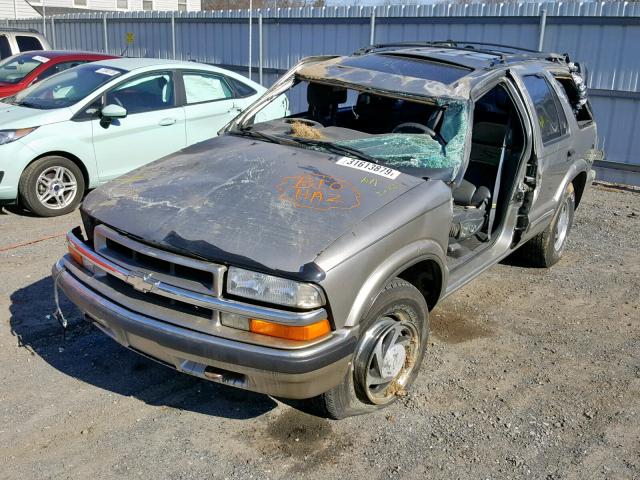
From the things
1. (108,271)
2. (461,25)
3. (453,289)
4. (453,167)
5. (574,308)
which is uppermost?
(461,25)

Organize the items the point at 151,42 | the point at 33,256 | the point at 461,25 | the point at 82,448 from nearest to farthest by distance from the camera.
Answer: the point at 82,448 < the point at 33,256 < the point at 461,25 < the point at 151,42

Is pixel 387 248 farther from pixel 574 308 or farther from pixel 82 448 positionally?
pixel 574 308

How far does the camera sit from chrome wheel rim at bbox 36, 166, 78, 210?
6.71m

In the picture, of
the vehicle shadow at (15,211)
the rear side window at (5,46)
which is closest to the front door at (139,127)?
the vehicle shadow at (15,211)

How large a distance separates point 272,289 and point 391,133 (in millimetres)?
1768

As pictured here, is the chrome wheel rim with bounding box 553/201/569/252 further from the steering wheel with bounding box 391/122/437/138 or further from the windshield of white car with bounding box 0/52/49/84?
the windshield of white car with bounding box 0/52/49/84

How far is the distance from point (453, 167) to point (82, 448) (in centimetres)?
257

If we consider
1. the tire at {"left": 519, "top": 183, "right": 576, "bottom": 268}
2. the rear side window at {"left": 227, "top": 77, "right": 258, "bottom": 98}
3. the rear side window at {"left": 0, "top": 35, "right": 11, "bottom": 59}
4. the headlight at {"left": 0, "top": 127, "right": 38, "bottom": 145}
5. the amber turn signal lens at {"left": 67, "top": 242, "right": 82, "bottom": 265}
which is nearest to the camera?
the amber turn signal lens at {"left": 67, "top": 242, "right": 82, "bottom": 265}

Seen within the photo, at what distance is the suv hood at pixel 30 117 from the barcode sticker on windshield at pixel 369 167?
13.5ft

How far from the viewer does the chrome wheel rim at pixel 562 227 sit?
5.83 m

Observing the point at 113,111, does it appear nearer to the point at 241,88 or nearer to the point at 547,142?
the point at 241,88

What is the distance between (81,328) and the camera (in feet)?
14.4

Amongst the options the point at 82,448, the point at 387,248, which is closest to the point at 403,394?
the point at 387,248

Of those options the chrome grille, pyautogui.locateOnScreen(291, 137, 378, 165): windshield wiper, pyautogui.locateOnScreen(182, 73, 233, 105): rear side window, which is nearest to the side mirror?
pyautogui.locateOnScreen(182, 73, 233, 105): rear side window
